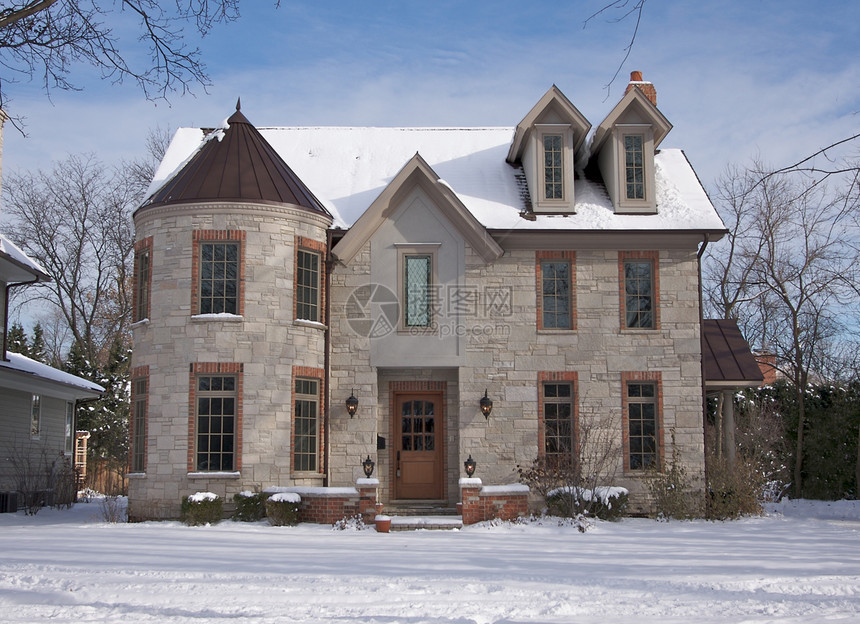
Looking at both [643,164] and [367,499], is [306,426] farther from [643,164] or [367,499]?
[643,164]

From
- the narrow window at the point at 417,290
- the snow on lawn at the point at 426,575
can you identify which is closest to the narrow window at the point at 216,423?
the snow on lawn at the point at 426,575

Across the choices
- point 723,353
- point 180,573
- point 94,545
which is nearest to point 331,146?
point 723,353

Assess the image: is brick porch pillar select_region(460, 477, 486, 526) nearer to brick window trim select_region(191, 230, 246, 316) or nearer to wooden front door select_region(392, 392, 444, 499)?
wooden front door select_region(392, 392, 444, 499)

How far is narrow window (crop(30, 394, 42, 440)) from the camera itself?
74.1 ft

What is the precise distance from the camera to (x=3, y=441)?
20.9 m

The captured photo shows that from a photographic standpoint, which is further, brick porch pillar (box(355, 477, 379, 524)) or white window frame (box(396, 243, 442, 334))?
white window frame (box(396, 243, 442, 334))

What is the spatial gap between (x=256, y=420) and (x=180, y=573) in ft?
21.3

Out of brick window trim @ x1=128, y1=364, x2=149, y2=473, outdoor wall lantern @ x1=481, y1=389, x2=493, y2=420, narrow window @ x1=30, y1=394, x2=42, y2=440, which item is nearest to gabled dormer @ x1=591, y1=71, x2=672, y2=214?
outdoor wall lantern @ x1=481, y1=389, x2=493, y2=420

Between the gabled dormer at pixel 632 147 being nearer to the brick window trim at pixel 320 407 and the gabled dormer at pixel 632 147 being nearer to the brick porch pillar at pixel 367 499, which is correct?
the brick window trim at pixel 320 407

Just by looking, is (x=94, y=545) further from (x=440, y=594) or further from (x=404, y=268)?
(x=404, y=268)

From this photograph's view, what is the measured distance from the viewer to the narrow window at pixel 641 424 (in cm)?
1748

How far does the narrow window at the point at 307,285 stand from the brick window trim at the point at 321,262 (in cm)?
5

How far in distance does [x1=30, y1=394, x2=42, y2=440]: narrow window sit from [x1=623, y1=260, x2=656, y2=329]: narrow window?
15.6 metres

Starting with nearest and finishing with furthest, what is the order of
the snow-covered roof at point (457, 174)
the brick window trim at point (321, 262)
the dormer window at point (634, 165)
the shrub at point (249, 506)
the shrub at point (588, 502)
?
the shrub at point (249, 506), the shrub at point (588, 502), the brick window trim at point (321, 262), the snow-covered roof at point (457, 174), the dormer window at point (634, 165)
